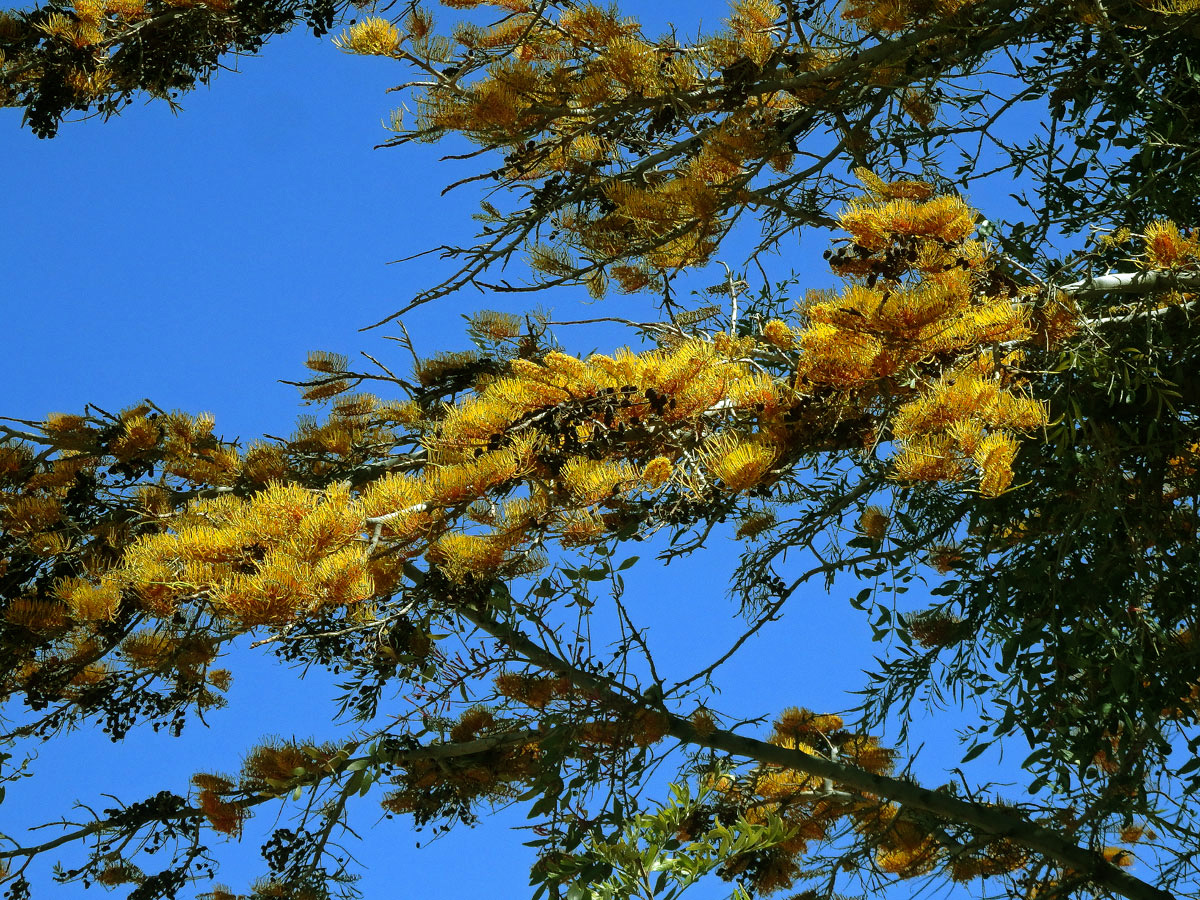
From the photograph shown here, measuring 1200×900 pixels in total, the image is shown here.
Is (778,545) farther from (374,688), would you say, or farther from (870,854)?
(374,688)

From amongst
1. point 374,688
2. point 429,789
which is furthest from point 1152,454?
point 429,789

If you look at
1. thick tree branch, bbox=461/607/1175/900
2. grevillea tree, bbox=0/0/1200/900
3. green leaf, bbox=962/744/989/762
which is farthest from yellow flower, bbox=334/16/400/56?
green leaf, bbox=962/744/989/762

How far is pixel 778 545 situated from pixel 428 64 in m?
1.82

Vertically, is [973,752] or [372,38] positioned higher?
[372,38]

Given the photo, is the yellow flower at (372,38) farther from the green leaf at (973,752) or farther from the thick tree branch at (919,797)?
the green leaf at (973,752)

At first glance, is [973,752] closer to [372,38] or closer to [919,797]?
[919,797]

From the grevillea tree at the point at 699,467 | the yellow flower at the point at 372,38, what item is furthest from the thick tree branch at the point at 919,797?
the yellow flower at the point at 372,38

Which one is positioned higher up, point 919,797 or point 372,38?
point 372,38

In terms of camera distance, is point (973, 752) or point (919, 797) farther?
point (919, 797)

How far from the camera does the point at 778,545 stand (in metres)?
3.78

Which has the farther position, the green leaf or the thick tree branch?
the thick tree branch

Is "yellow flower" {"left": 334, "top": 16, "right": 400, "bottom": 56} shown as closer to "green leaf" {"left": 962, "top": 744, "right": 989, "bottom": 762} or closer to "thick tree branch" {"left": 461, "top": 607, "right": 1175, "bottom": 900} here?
Answer: "thick tree branch" {"left": 461, "top": 607, "right": 1175, "bottom": 900}

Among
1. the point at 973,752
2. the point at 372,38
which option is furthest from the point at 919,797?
the point at 372,38

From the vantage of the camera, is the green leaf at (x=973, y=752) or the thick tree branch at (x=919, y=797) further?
the thick tree branch at (x=919, y=797)
